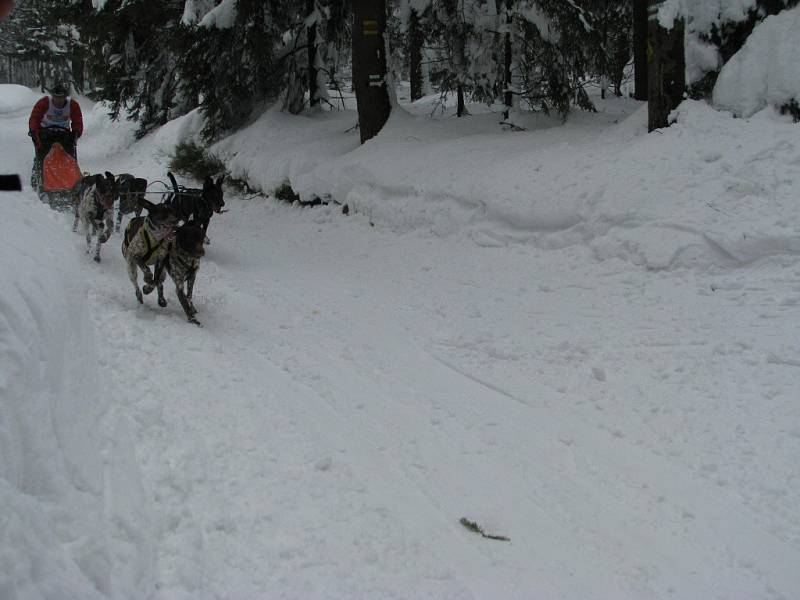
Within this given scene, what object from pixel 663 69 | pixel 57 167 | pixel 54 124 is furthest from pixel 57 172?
pixel 663 69

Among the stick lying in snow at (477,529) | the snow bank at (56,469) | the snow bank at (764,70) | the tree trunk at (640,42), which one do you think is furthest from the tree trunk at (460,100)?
the stick lying in snow at (477,529)

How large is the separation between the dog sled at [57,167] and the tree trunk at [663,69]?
9.10m

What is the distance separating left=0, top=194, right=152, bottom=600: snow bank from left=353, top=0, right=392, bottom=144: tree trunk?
380 inches

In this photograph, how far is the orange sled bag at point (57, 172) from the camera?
11602mm

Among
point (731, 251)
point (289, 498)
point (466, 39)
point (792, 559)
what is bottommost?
point (792, 559)

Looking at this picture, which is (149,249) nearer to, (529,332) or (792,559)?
(529,332)

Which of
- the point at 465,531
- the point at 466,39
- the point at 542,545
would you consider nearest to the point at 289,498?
the point at 465,531

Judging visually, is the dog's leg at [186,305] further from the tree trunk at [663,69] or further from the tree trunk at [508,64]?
the tree trunk at [508,64]

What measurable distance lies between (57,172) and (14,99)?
114ft

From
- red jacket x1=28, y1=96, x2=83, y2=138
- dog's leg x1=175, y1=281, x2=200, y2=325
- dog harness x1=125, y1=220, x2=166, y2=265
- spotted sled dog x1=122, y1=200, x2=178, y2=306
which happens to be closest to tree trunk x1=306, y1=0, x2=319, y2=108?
red jacket x1=28, y1=96, x2=83, y2=138

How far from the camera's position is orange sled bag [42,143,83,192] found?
457 inches

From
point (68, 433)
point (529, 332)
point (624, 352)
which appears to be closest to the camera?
point (68, 433)

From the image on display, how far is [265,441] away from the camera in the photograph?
4.38m

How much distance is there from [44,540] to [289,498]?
147 centimetres
